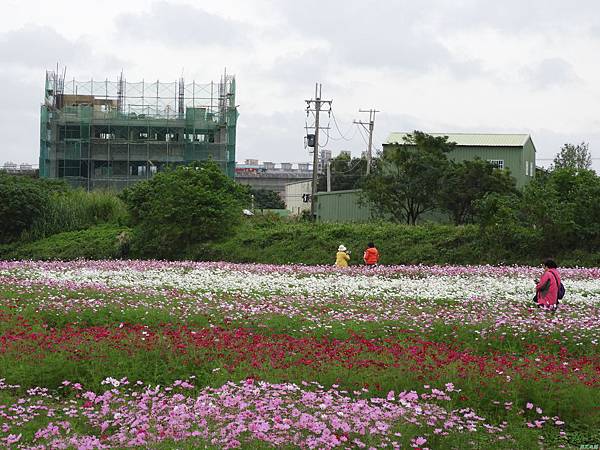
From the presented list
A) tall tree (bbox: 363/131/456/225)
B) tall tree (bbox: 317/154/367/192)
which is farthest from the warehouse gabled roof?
tall tree (bbox: 317/154/367/192)

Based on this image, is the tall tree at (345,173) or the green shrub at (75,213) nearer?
the green shrub at (75,213)

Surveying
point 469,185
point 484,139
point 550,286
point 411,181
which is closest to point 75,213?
point 411,181

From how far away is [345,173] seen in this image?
90000mm

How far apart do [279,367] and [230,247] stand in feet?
79.4

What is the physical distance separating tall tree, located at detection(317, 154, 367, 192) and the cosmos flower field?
235ft

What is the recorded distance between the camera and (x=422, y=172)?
4072cm

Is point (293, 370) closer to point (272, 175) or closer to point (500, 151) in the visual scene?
point (500, 151)

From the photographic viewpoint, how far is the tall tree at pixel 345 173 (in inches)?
3482

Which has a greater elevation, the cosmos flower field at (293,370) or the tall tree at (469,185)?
the tall tree at (469,185)

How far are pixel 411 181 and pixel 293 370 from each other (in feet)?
106

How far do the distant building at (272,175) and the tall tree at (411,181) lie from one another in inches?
3410

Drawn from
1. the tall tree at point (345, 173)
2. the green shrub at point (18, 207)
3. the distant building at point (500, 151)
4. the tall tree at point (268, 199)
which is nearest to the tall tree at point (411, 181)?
the distant building at point (500, 151)

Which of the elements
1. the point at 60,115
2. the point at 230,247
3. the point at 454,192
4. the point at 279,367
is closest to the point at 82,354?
the point at 279,367

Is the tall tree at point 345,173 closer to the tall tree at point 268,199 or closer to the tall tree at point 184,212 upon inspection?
the tall tree at point 268,199
